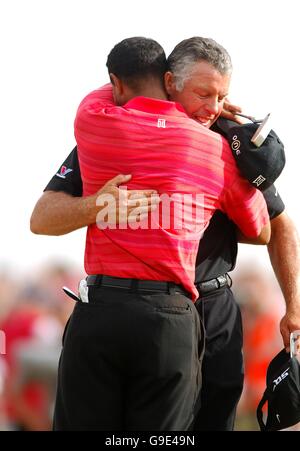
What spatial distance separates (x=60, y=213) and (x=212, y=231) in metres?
0.73

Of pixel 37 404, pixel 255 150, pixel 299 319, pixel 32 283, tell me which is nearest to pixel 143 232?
pixel 255 150

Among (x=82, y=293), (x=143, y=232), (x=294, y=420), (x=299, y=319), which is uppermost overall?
(x=143, y=232)

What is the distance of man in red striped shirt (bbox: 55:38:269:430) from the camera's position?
4.31 meters

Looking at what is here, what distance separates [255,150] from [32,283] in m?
4.72

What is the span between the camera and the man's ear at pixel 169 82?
451 centimetres

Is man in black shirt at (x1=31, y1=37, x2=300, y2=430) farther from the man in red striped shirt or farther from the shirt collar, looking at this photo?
the shirt collar

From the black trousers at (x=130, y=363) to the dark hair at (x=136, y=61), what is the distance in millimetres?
912

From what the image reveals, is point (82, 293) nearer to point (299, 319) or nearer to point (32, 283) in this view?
point (299, 319)

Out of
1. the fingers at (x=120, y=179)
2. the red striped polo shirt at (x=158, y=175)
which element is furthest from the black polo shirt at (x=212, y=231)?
the fingers at (x=120, y=179)

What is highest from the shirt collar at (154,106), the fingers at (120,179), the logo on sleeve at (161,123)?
the shirt collar at (154,106)

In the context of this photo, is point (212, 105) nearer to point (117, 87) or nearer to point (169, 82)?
point (169, 82)

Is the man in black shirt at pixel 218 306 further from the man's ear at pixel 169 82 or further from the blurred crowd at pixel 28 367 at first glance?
the blurred crowd at pixel 28 367

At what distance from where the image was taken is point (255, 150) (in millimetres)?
4418

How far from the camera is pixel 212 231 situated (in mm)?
4855
